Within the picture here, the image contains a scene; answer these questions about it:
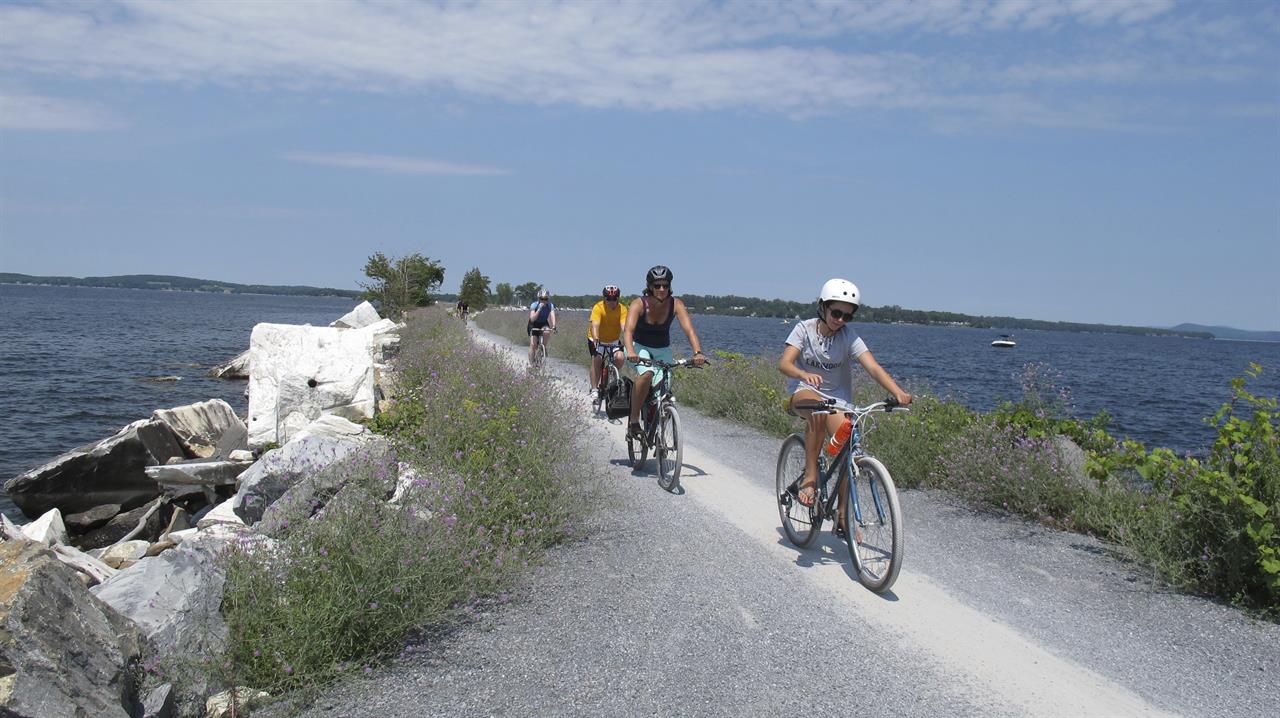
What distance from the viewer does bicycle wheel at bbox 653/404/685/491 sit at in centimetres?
822

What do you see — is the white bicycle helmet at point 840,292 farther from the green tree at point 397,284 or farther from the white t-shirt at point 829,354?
the green tree at point 397,284

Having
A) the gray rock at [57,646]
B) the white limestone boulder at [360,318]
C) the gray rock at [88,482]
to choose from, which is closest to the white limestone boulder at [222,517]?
the gray rock at [57,646]

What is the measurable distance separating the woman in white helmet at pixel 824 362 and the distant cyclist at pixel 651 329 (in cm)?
235

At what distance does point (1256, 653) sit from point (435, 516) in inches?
187

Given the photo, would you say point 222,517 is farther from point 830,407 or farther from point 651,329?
point 830,407

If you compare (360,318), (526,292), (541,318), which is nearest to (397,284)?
(360,318)

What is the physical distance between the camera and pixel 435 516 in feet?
16.6

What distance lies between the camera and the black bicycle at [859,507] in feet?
17.6

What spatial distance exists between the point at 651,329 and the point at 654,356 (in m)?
0.29

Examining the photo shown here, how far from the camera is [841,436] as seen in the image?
581 centimetres

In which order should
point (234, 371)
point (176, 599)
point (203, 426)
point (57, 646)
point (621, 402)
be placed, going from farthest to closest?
point (234, 371) → point (203, 426) → point (621, 402) → point (176, 599) → point (57, 646)

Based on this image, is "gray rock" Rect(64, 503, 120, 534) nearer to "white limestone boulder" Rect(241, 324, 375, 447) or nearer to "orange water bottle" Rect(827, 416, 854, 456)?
"white limestone boulder" Rect(241, 324, 375, 447)

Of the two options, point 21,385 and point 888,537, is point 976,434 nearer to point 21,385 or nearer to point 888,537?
point 888,537

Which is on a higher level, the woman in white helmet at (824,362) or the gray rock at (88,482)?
the woman in white helmet at (824,362)
